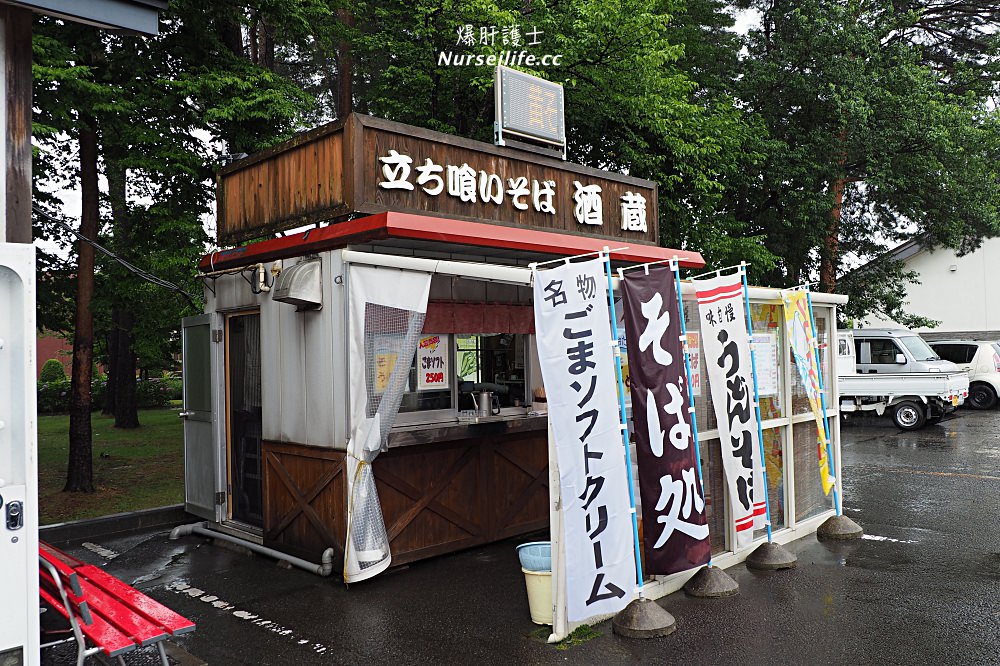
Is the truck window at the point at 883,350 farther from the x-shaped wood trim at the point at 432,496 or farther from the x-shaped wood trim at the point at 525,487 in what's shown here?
the x-shaped wood trim at the point at 432,496

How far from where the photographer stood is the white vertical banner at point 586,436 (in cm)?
514

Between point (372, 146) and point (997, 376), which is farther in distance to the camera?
point (997, 376)

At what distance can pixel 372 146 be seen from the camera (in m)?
7.08

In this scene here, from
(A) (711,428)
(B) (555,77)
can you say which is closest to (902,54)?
(B) (555,77)

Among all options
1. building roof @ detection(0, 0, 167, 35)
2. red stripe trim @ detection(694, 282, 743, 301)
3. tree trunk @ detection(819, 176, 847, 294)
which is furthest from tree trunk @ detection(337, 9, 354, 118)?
tree trunk @ detection(819, 176, 847, 294)

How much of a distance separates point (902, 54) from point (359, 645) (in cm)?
1940

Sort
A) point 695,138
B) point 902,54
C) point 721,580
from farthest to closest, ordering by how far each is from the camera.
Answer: point 902,54, point 695,138, point 721,580

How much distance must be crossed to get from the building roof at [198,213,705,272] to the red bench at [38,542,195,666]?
3.40m

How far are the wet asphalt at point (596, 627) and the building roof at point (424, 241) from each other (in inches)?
119

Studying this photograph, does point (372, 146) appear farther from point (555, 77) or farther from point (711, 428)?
point (555, 77)

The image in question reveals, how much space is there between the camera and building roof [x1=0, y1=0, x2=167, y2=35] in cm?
414

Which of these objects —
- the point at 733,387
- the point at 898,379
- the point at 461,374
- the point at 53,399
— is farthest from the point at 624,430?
the point at 53,399

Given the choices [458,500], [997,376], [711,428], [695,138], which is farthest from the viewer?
[997,376]

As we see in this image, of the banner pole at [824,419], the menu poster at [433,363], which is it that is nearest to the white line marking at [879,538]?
the banner pole at [824,419]
